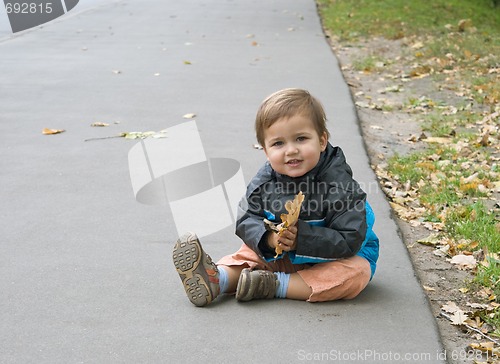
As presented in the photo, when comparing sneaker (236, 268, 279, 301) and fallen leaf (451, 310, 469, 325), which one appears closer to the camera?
fallen leaf (451, 310, 469, 325)

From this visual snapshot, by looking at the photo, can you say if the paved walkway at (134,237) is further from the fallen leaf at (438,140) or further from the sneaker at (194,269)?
the fallen leaf at (438,140)

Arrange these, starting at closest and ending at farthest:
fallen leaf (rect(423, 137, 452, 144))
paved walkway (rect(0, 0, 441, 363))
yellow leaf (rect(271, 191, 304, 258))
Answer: paved walkway (rect(0, 0, 441, 363)), yellow leaf (rect(271, 191, 304, 258)), fallen leaf (rect(423, 137, 452, 144))

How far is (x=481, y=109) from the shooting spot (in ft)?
27.0

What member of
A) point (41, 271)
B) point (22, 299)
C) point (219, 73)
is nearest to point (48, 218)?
point (41, 271)

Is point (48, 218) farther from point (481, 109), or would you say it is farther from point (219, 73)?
point (219, 73)

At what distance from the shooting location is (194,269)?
3.68 meters

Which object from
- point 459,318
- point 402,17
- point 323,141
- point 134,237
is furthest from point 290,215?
point 402,17

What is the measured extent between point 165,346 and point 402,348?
98 centimetres

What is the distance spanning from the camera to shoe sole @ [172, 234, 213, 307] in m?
3.66

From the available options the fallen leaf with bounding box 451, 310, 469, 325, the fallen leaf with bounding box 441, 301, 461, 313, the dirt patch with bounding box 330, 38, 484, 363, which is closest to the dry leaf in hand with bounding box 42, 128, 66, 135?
the dirt patch with bounding box 330, 38, 484, 363

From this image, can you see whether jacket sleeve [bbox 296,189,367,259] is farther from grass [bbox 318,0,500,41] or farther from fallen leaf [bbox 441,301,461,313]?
grass [bbox 318,0,500,41]

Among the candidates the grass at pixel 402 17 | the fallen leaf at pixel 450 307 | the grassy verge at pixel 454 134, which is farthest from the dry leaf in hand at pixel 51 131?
the grass at pixel 402 17

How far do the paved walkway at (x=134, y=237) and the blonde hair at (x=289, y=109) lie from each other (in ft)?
2.79

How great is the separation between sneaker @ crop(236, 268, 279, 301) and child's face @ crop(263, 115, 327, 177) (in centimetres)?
50
